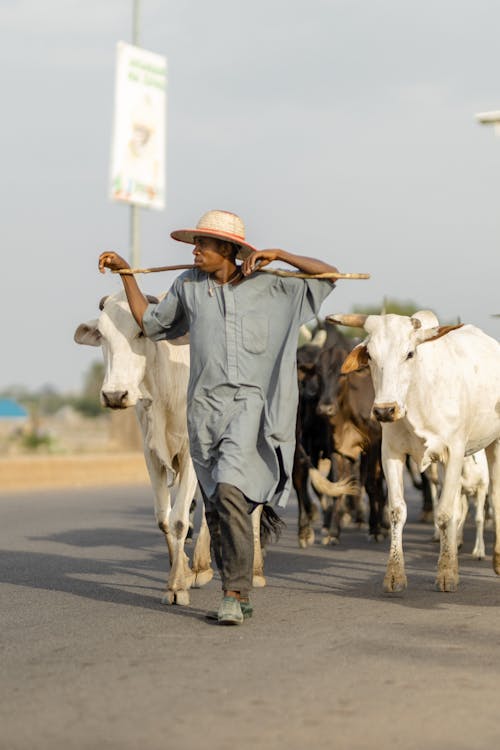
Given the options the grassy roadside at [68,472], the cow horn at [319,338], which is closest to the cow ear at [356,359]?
the cow horn at [319,338]

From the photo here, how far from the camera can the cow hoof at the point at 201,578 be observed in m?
10.2

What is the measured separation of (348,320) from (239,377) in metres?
1.89

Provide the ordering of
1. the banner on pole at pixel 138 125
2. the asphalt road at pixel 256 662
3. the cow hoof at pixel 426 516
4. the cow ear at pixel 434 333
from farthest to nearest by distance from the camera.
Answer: the banner on pole at pixel 138 125
the cow hoof at pixel 426 516
the cow ear at pixel 434 333
the asphalt road at pixel 256 662

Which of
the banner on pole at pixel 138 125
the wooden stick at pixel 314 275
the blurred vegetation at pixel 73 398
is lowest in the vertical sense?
the blurred vegetation at pixel 73 398

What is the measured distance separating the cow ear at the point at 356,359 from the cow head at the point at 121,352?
1.39 meters

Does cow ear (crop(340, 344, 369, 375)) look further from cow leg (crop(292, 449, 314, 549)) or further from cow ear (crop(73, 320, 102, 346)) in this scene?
cow leg (crop(292, 449, 314, 549))

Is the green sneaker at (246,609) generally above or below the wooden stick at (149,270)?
below

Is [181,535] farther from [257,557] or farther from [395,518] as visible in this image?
[395,518]

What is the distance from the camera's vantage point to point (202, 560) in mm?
10336

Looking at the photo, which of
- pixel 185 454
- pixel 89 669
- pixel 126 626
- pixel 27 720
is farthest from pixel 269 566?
pixel 27 720

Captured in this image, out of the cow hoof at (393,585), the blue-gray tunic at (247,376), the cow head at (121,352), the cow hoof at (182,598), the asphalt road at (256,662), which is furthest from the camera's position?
the cow hoof at (393,585)

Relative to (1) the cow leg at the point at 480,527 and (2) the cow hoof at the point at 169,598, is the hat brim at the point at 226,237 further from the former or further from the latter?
(1) the cow leg at the point at 480,527

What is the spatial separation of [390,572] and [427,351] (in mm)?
1657

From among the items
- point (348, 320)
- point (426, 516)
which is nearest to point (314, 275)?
point (348, 320)
